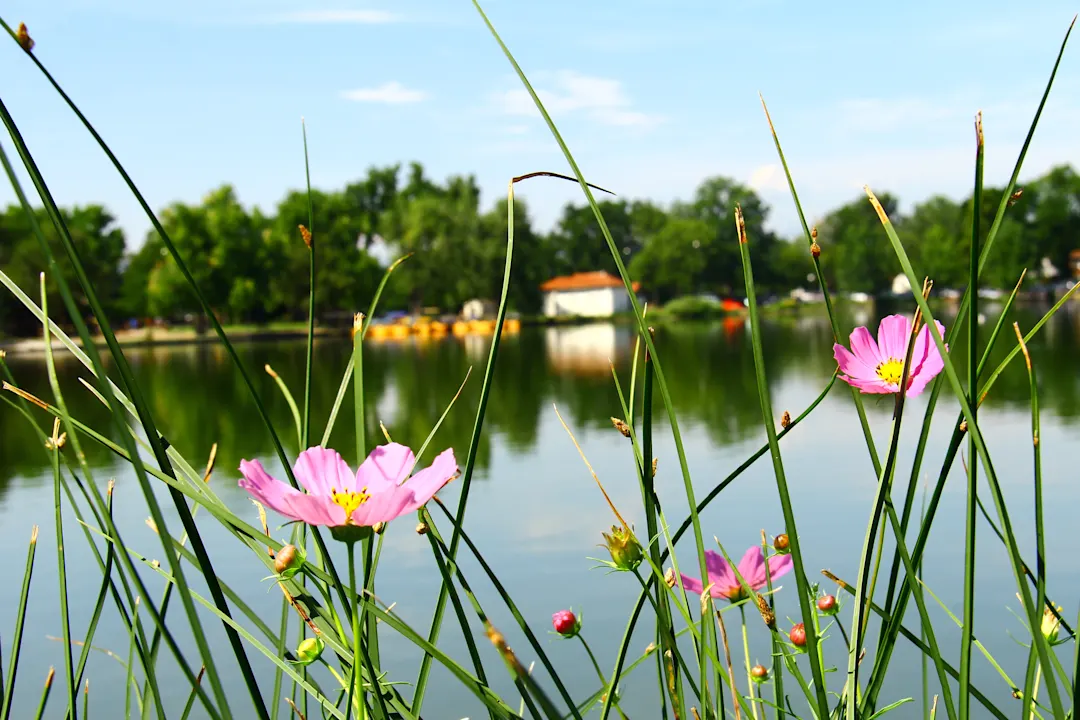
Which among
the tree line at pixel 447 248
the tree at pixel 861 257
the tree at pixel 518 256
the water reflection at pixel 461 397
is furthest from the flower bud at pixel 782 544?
the tree at pixel 861 257

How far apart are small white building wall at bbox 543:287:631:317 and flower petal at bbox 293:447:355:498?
42.5 meters

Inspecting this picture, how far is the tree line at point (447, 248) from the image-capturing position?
30766 mm

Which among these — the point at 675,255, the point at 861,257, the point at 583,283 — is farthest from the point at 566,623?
the point at 861,257

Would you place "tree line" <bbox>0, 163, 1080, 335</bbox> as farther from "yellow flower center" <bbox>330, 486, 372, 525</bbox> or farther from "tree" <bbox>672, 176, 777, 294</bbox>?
"yellow flower center" <bbox>330, 486, 372, 525</bbox>

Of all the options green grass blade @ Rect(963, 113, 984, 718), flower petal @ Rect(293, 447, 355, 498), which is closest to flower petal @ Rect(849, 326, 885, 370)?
green grass blade @ Rect(963, 113, 984, 718)

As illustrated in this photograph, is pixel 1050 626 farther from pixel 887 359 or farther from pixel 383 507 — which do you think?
pixel 383 507

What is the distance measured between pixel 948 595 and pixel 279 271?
31455mm

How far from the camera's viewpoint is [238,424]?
8234mm

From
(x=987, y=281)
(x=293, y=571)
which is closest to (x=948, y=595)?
(x=293, y=571)

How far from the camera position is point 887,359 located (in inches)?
27.6

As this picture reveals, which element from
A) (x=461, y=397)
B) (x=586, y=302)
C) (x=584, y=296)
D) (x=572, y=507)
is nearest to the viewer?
(x=572, y=507)

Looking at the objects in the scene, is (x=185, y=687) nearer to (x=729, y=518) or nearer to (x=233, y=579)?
(x=233, y=579)

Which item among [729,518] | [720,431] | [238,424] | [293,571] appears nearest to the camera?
[293,571]

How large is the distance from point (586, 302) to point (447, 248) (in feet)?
40.1
